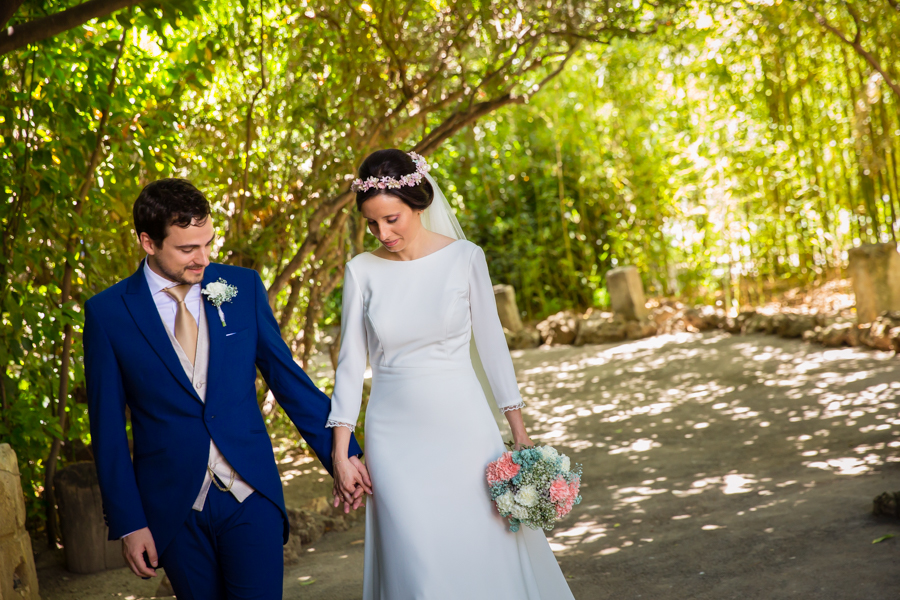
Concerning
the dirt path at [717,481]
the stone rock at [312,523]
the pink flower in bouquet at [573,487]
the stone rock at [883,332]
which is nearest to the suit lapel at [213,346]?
the pink flower in bouquet at [573,487]

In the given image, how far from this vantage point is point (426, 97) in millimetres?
5402

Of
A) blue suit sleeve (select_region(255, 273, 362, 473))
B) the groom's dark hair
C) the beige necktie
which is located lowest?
blue suit sleeve (select_region(255, 273, 362, 473))

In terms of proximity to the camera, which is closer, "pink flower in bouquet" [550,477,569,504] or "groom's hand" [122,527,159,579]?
"groom's hand" [122,527,159,579]

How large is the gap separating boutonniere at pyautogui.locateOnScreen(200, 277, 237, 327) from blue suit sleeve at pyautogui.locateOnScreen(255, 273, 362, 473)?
12cm

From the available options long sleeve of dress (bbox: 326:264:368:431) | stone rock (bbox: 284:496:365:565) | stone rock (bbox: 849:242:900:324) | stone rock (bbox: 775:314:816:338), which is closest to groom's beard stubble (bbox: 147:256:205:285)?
long sleeve of dress (bbox: 326:264:368:431)

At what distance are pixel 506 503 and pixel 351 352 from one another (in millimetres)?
650

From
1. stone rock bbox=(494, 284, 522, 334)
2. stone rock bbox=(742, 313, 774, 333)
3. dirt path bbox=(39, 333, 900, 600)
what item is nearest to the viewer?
dirt path bbox=(39, 333, 900, 600)

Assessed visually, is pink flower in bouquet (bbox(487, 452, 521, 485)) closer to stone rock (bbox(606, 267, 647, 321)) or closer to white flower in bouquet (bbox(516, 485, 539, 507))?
white flower in bouquet (bbox(516, 485, 539, 507))

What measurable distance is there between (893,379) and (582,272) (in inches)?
246

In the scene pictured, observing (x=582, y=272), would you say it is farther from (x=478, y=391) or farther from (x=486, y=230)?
(x=478, y=391)

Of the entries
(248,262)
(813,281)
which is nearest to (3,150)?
(248,262)

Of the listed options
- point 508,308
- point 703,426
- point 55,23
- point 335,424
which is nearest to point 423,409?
point 335,424

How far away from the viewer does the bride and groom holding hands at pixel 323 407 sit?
1.94 m

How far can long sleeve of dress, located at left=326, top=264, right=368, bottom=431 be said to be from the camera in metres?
2.30
